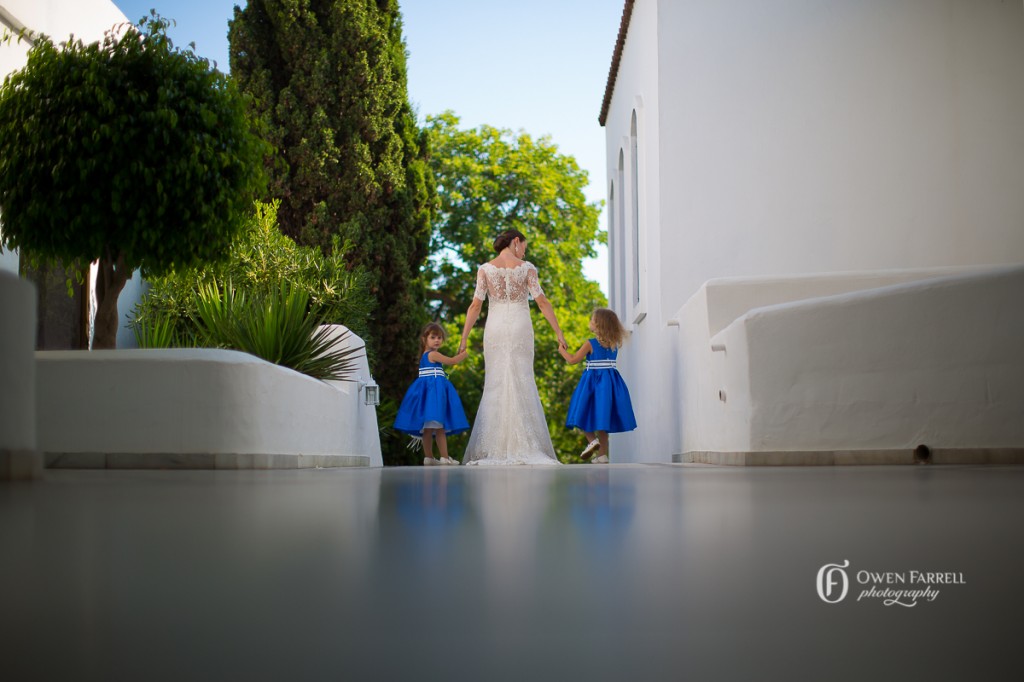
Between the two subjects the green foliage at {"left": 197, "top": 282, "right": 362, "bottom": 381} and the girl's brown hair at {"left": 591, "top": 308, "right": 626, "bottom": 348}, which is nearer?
the green foliage at {"left": 197, "top": 282, "right": 362, "bottom": 381}

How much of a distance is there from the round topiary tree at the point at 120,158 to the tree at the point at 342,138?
1069cm

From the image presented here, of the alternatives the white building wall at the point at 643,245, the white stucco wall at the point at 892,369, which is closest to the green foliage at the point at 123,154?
the white stucco wall at the point at 892,369

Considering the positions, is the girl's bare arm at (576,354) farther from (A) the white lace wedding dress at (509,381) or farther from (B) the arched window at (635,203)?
(B) the arched window at (635,203)

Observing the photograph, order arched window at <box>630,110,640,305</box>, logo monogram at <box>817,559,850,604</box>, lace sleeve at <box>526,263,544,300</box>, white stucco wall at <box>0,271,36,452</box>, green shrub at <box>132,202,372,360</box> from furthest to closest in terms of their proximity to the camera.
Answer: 1. arched window at <box>630,110,640,305</box>
2. green shrub at <box>132,202,372,360</box>
3. lace sleeve at <box>526,263,544,300</box>
4. white stucco wall at <box>0,271,36,452</box>
5. logo monogram at <box>817,559,850,604</box>

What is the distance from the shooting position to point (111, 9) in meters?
14.7

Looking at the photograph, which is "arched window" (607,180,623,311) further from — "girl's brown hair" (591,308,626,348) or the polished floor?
the polished floor

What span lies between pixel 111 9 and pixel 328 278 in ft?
14.9

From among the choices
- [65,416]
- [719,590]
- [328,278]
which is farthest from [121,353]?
[328,278]

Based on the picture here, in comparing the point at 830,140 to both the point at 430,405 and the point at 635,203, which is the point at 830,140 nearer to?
the point at 635,203

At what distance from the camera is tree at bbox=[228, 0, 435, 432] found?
65.0ft

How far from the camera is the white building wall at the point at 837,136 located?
1322cm

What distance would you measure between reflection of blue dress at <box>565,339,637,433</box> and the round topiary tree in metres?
5.39

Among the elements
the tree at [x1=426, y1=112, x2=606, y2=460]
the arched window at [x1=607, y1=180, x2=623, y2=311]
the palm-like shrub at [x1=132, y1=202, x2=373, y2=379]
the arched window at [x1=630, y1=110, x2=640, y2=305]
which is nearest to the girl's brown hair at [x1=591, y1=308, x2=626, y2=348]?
the palm-like shrub at [x1=132, y1=202, x2=373, y2=379]

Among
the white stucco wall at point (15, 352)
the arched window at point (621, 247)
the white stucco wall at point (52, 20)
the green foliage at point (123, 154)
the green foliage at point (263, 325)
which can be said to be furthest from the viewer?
the arched window at point (621, 247)
